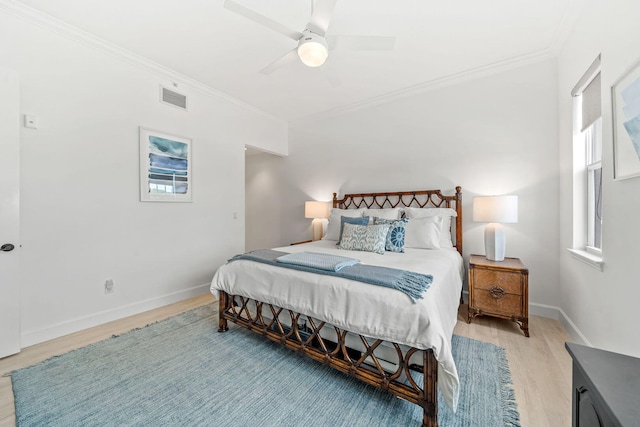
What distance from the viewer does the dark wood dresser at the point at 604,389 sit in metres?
0.54

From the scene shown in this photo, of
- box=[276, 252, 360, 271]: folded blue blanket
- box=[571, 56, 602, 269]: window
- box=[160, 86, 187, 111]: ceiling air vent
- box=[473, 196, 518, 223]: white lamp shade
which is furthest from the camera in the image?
box=[160, 86, 187, 111]: ceiling air vent

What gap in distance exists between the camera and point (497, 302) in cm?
238

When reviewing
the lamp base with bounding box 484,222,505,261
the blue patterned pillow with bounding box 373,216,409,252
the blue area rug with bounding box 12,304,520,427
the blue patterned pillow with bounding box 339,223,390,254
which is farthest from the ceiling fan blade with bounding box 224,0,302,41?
the lamp base with bounding box 484,222,505,261

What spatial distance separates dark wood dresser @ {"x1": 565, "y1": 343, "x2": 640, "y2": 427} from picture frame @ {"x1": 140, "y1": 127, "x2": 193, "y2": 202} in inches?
140

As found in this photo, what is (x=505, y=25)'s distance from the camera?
89.1 inches

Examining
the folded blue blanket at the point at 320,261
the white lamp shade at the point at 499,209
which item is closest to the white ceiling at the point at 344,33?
the white lamp shade at the point at 499,209

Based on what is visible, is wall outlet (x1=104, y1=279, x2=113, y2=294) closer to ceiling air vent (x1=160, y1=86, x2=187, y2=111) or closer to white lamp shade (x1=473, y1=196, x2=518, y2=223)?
ceiling air vent (x1=160, y1=86, x2=187, y2=111)

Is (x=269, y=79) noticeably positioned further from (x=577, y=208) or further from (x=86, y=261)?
(x=577, y=208)

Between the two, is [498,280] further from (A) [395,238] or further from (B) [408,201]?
(B) [408,201]

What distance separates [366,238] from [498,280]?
51.2 inches

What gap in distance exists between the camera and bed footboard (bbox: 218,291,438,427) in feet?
4.27

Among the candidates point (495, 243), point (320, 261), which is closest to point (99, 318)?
point (320, 261)

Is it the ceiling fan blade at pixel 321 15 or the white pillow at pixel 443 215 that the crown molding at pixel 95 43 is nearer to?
the ceiling fan blade at pixel 321 15

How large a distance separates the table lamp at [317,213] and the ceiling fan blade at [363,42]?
7.75ft
